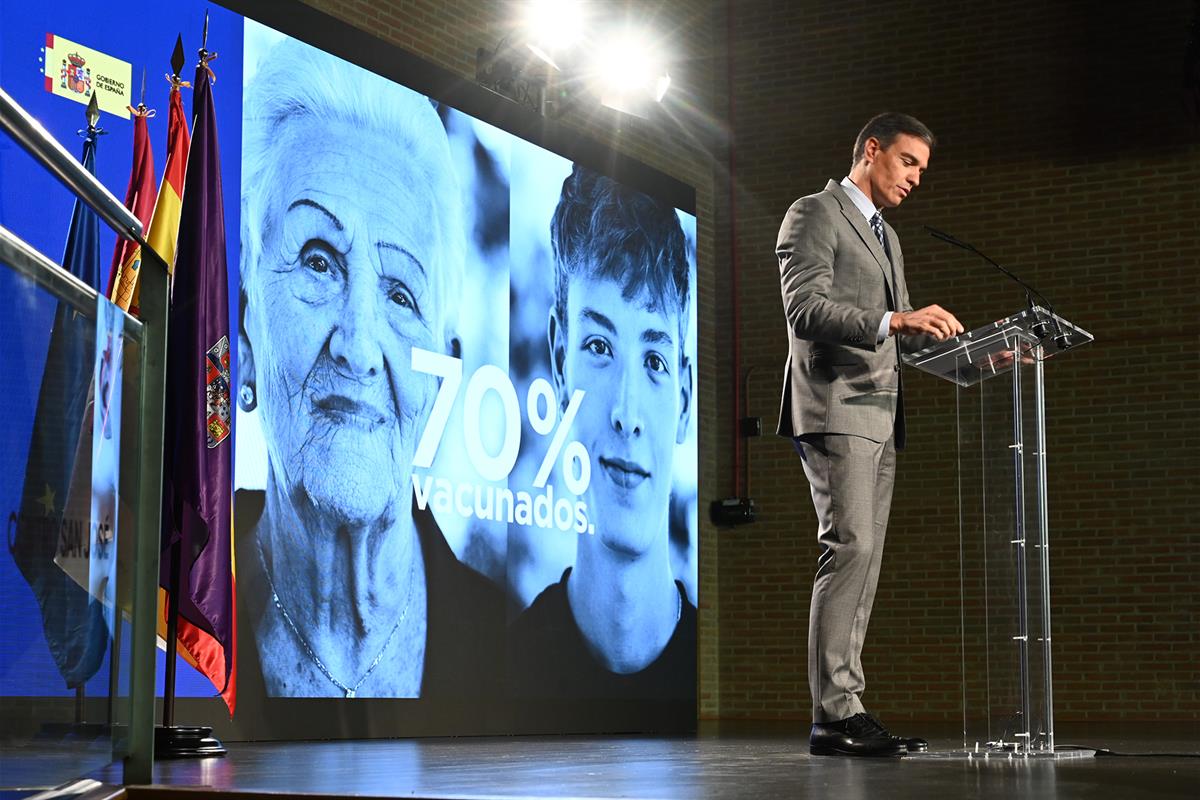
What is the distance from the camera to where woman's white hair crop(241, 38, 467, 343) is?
552cm

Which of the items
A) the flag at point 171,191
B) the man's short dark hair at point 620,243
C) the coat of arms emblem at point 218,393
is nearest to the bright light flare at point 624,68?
the man's short dark hair at point 620,243

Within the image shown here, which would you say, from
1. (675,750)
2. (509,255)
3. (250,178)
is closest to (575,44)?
(509,255)

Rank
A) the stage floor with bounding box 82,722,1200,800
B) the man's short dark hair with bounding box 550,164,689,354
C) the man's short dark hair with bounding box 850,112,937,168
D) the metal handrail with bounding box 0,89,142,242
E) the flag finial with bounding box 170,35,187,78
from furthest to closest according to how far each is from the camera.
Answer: the man's short dark hair with bounding box 550,164,689,354 < the flag finial with bounding box 170,35,187,78 < the man's short dark hair with bounding box 850,112,937,168 < the stage floor with bounding box 82,722,1200,800 < the metal handrail with bounding box 0,89,142,242

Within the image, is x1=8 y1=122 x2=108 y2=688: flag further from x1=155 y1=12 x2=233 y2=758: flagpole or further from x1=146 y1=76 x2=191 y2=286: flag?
x1=146 y1=76 x2=191 y2=286: flag

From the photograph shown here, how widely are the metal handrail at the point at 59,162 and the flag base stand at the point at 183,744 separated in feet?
6.02

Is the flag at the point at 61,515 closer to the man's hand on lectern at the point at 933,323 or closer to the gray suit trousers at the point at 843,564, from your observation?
the gray suit trousers at the point at 843,564

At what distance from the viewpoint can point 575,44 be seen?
788 centimetres

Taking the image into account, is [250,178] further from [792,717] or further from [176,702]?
[792,717]

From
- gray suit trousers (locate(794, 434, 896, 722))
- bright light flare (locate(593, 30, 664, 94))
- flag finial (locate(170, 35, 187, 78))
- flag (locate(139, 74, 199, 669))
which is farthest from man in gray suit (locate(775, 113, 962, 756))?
bright light flare (locate(593, 30, 664, 94))

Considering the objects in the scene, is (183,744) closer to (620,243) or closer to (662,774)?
(662,774)

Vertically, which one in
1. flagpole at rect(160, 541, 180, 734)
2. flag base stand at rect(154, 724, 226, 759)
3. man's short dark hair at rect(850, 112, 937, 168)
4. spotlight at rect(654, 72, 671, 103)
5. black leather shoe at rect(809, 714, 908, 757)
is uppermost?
spotlight at rect(654, 72, 671, 103)

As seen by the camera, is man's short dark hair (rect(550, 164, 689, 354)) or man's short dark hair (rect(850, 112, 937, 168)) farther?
man's short dark hair (rect(550, 164, 689, 354))

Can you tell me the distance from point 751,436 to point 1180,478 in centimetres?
245

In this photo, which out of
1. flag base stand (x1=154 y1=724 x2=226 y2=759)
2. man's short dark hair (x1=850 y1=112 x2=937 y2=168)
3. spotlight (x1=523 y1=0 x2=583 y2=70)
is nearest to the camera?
man's short dark hair (x1=850 y1=112 x2=937 y2=168)
